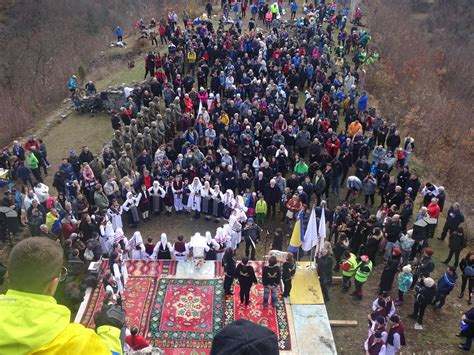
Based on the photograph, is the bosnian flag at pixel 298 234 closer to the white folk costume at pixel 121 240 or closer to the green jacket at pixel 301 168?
the green jacket at pixel 301 168

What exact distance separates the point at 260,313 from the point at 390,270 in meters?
3.76

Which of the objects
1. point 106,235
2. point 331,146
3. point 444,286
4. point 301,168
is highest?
point 331,146

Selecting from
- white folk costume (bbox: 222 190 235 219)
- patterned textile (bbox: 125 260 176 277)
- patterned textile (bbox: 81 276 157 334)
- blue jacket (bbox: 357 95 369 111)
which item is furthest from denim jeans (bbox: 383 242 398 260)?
blue jacket (bbox: 357 95 369 111)

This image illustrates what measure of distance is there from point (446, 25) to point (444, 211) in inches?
1329

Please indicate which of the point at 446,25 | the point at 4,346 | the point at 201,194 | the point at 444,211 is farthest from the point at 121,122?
the point at 446,25

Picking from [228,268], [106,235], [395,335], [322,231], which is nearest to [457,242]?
[322,231]

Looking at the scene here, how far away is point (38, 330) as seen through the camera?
246cm

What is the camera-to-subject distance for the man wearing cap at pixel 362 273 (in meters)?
12.3

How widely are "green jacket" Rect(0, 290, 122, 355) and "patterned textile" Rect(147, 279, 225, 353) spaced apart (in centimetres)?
948

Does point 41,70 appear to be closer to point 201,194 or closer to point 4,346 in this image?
point 201,194

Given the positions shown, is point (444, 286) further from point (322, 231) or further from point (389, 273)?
point (322, 231)

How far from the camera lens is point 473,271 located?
41.3ft

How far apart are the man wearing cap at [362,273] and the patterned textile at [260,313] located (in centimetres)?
217

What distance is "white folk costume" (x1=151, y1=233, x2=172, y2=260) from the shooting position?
Answer: 13.7m
